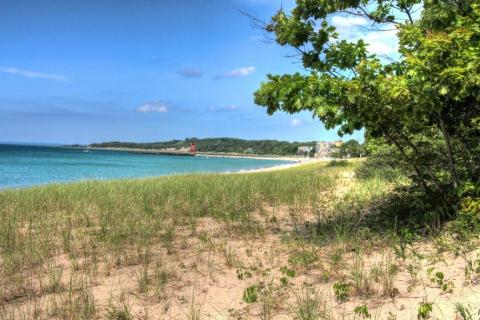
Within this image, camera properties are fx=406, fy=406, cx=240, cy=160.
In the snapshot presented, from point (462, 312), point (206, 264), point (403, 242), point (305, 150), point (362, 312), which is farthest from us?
point (305, 150)

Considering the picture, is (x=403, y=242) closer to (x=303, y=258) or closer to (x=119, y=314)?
(x=303, y=258)

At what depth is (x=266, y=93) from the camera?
675 centimetres

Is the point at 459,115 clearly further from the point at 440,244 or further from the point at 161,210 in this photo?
the point at 161,210

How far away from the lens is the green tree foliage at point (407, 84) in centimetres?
563

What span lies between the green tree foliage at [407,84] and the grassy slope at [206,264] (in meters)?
1.74

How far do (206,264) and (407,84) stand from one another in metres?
3.87

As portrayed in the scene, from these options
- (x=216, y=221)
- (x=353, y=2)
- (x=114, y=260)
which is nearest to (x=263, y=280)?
(x=114, y=260)

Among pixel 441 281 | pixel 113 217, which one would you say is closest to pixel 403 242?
pixel 441 281

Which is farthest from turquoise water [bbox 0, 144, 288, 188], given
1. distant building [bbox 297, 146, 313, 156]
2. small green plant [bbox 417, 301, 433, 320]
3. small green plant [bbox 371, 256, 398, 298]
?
distant building [bbox 297, 146, 313, 156]

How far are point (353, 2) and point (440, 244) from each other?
527 cm

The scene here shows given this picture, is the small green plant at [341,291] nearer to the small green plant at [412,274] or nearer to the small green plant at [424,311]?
the small green plant at [412,274]

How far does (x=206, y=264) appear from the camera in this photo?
5863 mm

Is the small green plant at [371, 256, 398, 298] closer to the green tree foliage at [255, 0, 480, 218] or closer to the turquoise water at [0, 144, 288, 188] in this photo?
the green tree foliage at [255, 0, 480, 218]

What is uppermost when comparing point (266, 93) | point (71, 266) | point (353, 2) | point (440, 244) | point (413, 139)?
point (353, 2)
